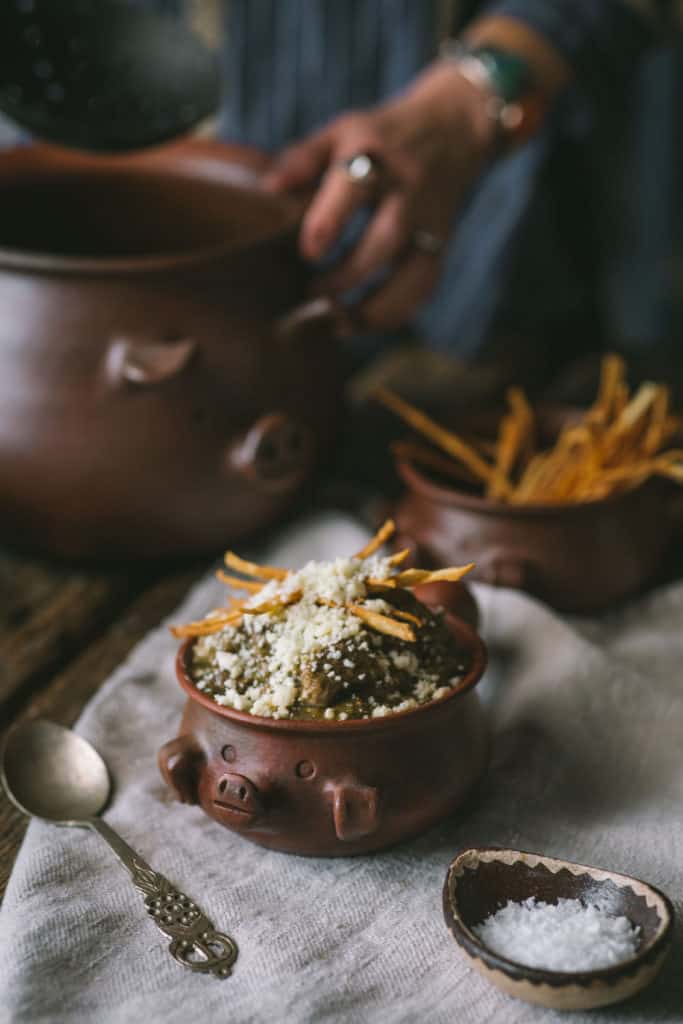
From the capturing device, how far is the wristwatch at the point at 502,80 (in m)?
1.44

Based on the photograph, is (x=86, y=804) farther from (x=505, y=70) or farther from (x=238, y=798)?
(x=505, y=70)

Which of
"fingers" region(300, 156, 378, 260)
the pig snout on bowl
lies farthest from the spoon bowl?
"fingers" region(300, 156, 378, 260)

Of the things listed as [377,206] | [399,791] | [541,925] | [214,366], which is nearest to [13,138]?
[377,206]

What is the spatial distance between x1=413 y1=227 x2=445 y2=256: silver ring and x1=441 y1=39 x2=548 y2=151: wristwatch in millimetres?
208

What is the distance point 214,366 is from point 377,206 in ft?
1.26

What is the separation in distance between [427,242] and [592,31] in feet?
1.36

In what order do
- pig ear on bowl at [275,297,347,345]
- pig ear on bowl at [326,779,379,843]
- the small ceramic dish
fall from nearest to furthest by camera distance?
the small ceramic dish, pig ear on bowl at [326,779,379,843], pig ear on bowl at [275,297,347,345]

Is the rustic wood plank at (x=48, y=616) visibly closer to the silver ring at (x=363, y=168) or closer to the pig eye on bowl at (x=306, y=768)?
the pig eye on bowl at (x=306, y=768)

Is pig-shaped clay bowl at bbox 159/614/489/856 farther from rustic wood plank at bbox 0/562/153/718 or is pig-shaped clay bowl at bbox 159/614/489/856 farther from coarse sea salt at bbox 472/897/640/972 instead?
rustic wood plank at bbox 0/562/153/718

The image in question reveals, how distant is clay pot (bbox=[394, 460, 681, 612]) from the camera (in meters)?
1.01

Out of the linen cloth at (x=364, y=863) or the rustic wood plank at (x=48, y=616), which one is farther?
the rustic wood plank at (x=48, y=616)

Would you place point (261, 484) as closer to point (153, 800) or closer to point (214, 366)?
point (214, 366)

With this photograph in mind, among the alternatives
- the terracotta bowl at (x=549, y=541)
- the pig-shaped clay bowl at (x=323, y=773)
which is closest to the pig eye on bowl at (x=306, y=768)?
the pig-shaped clay bowl at (x=323, y=773)

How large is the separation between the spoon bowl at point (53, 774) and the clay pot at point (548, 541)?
13.1 inches
